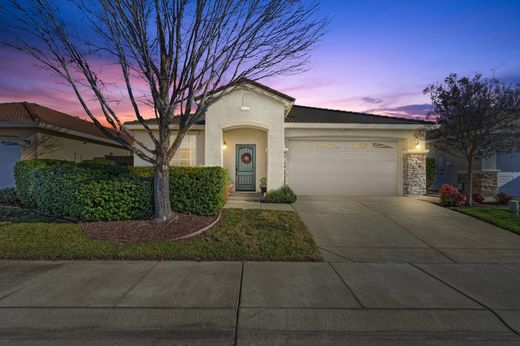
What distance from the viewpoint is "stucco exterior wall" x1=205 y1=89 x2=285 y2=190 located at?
11734mm

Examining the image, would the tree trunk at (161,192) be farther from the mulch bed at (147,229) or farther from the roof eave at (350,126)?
the roof eave at (350,126)

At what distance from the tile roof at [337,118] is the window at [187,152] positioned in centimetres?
445

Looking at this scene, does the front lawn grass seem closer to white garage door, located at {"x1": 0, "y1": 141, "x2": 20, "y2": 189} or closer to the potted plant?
the potted plant

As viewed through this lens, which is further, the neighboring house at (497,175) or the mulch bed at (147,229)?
the neighboring house at (497,175)

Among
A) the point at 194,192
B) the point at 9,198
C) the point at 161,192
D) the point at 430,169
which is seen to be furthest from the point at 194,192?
the point at 430,169

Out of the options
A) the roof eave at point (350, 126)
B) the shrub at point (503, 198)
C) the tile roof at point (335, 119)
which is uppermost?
the tile roof at point (335, 119)

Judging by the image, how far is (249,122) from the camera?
1177cm

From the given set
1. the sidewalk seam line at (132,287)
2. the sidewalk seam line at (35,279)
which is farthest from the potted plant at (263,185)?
the sidewalk seam line at (35,279)

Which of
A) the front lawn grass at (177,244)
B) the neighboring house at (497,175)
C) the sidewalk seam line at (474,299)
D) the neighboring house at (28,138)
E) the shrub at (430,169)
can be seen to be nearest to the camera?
the sidewalk seam line at (474,299)

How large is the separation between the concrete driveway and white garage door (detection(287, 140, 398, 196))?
8.07ft

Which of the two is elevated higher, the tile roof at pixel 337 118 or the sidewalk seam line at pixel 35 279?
the tile roof at pixel 337 118

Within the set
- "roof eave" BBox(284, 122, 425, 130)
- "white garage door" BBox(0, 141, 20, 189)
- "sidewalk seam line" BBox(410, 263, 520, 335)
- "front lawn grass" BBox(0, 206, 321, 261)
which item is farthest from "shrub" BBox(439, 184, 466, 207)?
"white garage door" BBox(0, 141, 20, 189)

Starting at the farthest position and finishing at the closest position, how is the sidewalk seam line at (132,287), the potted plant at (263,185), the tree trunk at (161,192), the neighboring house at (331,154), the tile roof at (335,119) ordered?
the tile roof at (335,119) < the neighboring house at (331,154) < the potted plant at (263,185) < the tree trunk at (161,192) < the sidewalk seam line at (132,287)

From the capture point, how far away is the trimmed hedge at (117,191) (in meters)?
7.55
